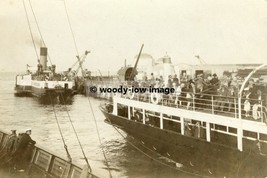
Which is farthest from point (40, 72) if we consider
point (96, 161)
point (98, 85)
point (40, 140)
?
point (96, 161)

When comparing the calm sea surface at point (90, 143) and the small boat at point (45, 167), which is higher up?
the small boat at point (45, 167)

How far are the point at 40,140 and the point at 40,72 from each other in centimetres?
2459

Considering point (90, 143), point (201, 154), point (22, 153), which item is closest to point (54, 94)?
point (90, 143)

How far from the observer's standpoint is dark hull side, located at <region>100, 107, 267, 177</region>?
6.30 metres

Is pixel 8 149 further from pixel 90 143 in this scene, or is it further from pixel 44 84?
pixel 44 84

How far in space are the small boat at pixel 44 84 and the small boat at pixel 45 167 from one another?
2449 centimetres

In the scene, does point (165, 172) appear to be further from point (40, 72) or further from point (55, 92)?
point (40, 72)

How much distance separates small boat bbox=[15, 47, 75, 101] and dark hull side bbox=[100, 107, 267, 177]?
2195cm

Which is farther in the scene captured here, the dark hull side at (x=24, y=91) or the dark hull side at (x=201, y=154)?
the dark hull side at (x=24, y=91)

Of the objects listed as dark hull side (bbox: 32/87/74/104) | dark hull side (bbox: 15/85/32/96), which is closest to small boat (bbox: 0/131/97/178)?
dark hull side (bbox: 32/87/74/104)

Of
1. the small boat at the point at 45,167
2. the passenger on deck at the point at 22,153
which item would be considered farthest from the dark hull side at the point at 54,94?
the small boat at the point at 45,167

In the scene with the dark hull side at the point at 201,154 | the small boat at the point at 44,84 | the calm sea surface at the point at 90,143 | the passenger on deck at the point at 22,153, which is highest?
the small boat at the point at 44,84

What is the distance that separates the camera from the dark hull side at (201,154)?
6.30m

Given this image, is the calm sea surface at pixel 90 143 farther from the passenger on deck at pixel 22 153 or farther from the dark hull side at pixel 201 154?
the dark hull side at pixel 201 154
